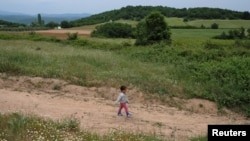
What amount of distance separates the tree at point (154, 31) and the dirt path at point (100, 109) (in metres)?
20.1

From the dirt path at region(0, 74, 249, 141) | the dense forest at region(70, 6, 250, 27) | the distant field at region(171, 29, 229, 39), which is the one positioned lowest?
the dirt path at region(0, 74, 249, 141)

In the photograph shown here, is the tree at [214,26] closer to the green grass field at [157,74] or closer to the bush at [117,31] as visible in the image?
the bush at [117,31]

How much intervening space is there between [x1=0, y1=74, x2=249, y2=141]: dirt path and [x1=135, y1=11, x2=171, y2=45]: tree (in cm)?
2014

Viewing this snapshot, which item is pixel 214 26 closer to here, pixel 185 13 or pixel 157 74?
pixel 185 13

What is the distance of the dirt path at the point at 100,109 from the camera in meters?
12.7

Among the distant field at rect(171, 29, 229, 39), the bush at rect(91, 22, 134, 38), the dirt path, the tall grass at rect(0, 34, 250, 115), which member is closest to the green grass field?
the tall grass at rect(0, 34, 250, 115)

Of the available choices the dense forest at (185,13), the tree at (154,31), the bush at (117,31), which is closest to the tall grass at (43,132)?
the tree at (154,31)

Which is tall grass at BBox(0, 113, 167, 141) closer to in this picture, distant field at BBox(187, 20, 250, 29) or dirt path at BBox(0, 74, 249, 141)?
dirt path at BBox(0, 74, 249, 141)

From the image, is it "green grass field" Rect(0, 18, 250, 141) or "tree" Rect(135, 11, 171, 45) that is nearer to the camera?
"green grass field" Rect(0, 18, 250, 141)

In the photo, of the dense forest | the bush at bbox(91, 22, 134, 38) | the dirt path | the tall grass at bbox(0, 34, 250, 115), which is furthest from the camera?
the dense forest

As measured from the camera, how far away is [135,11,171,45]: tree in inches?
1443

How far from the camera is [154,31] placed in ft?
121

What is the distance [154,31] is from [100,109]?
75.9 ft

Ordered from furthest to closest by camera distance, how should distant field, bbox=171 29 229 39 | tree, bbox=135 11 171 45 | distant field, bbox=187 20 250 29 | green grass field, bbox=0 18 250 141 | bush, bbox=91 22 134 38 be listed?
distant field, bbox=187 20 250 29, bush, bbox=91 22 134 38, distant field, bbox=171 29 229 39, tree, bbox=135 11 171 45, green grass field, bbox=0 18 250 141
